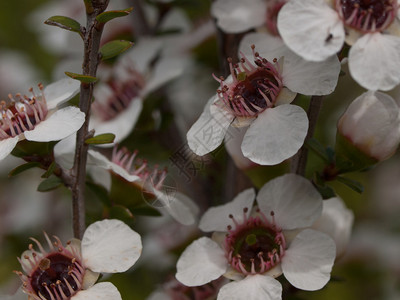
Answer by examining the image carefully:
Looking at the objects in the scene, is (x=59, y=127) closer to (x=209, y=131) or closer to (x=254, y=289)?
(x=209, y=131)

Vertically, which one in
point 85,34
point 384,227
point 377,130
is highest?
point 85,34

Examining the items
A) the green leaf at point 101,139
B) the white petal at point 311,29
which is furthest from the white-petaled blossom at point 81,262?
the white petal at point 311,29

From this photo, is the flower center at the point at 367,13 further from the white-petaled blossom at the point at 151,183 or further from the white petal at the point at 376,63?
the white-petaled blossom at the point at 151,183

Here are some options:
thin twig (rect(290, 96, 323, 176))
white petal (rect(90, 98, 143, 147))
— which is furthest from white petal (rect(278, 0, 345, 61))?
white petal (rect(90, 98, 143, 147))

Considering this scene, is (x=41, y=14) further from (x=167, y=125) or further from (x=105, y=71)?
(x=167, y=125)

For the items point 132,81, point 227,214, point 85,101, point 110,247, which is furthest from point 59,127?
point 132,81

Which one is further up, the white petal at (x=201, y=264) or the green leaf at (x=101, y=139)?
the green leaf at (x=101, y=139)

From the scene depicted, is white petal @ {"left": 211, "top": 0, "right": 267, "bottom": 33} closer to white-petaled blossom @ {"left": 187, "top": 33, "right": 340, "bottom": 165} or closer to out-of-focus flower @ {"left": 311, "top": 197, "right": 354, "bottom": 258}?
A: white-petaled blossom @ {"left": 187, "top": 33, "right": 340, "bottom": 165}

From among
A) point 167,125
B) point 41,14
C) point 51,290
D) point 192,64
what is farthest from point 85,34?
point 41,14
